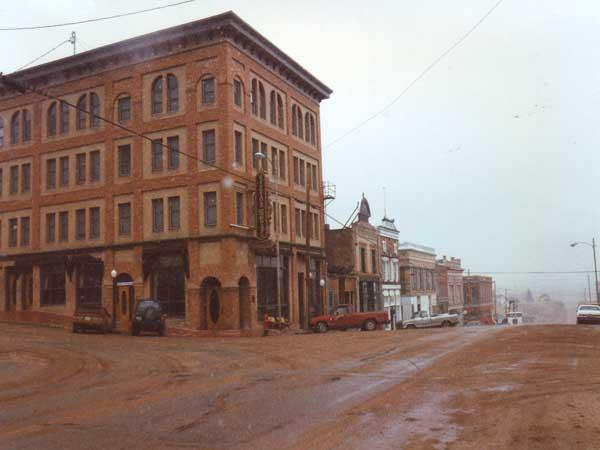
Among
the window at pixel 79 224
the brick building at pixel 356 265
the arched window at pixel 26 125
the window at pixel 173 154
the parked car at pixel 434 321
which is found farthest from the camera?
the brick building at pixel 356 265

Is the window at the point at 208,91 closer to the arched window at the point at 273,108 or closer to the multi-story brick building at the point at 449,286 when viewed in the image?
the arched window at the point at 273,108

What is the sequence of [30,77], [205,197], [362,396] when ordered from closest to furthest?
[362,396] < [205,197] < [30,77]

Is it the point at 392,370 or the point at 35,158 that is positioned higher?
the point at 35,158

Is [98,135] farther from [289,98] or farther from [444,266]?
[444,266]

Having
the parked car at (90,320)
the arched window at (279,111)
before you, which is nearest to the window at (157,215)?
the parked car at (90,320)

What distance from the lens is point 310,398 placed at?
10922mm

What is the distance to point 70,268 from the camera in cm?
3834

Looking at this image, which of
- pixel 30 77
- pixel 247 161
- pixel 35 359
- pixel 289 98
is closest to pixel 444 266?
pixel 289 98

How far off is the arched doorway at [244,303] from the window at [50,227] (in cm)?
1403

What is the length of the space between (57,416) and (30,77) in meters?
35.9

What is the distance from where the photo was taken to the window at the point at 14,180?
139 ft

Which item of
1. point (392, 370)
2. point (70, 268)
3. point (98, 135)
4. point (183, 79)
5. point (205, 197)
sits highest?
point (183, 79)

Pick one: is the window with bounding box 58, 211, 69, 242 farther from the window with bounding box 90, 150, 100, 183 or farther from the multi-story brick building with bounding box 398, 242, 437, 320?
the multi-story brick building with bounding box 398, 242, 437, 320

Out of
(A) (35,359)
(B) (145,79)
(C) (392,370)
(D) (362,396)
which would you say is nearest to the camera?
(D) (362,396)
